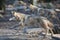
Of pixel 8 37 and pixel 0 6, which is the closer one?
pixel 8 37

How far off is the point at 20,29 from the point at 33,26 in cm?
50

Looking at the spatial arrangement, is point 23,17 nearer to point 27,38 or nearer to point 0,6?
point 27,38

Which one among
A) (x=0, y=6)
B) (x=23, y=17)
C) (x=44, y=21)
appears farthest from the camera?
(x=0, y=6)

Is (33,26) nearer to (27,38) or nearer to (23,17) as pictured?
(23,17)

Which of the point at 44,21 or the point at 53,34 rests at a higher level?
the point at 44,21

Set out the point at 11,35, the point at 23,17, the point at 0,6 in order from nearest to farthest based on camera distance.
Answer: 1. the point at 11,35
2. the point at 23,17
3. the point at 0,6

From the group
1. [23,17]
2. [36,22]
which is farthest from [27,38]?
[23,17]

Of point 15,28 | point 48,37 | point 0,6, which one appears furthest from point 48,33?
point 0,6

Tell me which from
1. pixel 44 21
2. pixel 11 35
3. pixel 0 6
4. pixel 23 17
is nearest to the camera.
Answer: pixel 44 21

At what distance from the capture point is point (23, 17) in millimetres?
8852

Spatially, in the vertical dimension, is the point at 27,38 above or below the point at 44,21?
below

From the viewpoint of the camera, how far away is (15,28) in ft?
30.9

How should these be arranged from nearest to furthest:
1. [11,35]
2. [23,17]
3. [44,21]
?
[44,21] → [11,35] → [23,17]

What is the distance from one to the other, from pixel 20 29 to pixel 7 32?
1.81ft
